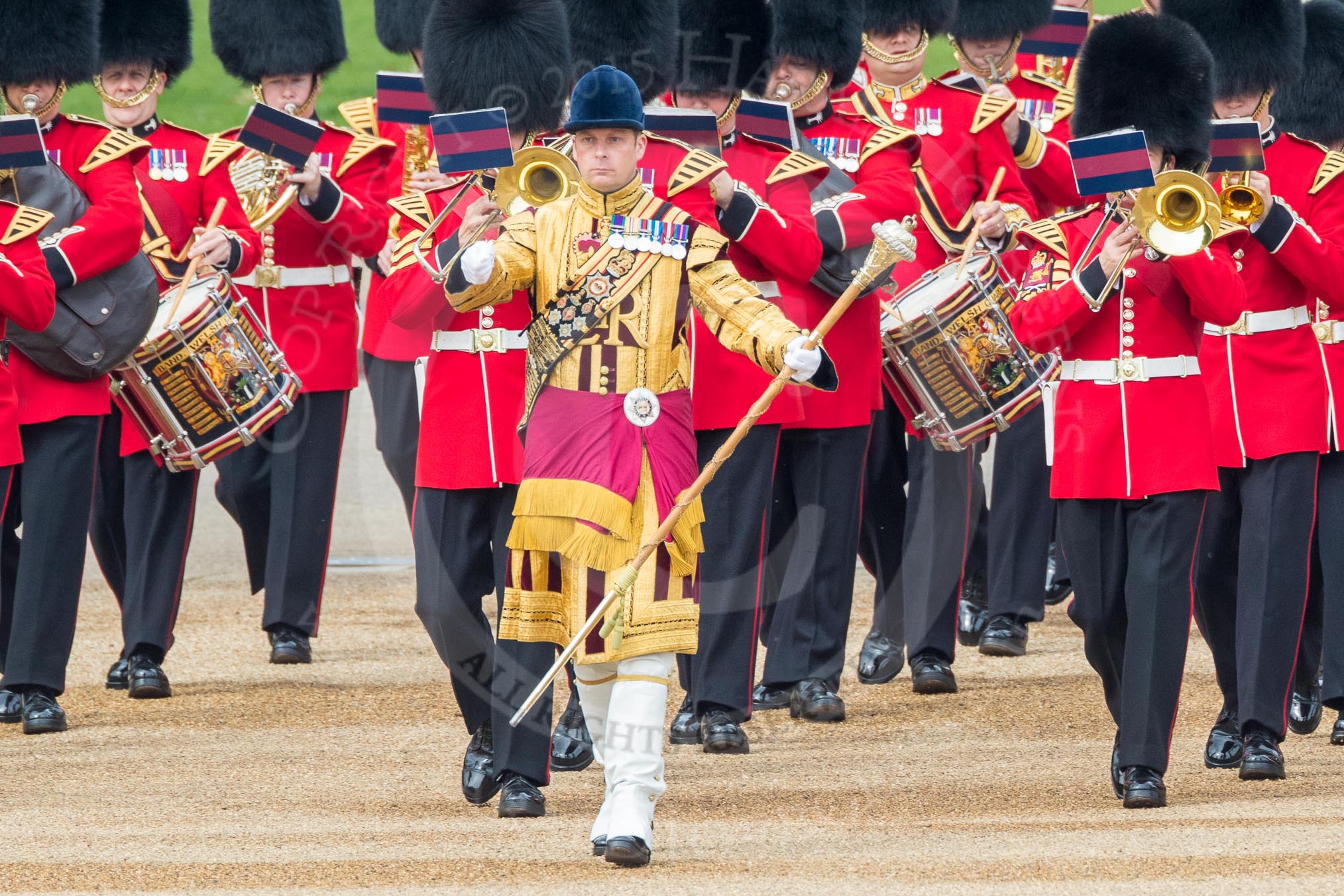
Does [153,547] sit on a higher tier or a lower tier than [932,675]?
higher

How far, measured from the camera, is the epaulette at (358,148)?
7438 mm

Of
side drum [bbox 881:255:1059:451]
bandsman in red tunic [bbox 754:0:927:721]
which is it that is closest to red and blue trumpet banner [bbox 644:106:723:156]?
bandsman in red tunic [bbox 754:0:927:721]

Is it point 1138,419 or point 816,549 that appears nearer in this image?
point 1138,419

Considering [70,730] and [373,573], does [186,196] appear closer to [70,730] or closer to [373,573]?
[70,730]

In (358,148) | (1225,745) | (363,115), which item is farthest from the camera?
(363,115)

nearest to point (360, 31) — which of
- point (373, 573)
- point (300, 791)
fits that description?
→ point (373, 573)

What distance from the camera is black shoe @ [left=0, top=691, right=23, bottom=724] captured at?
247 inches

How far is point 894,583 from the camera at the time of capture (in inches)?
271

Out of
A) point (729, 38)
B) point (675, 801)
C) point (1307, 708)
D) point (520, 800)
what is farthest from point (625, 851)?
point (729, 38)

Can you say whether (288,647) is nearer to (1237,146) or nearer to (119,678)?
(119,678)

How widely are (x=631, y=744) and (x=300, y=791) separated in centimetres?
102

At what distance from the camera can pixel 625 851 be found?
4543mm

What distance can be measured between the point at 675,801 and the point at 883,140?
1.92 meters

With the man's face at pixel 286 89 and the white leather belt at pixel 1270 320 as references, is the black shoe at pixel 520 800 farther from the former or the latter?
the man's face at pixel 286 89
